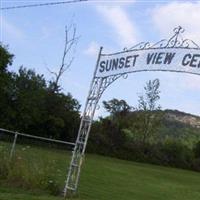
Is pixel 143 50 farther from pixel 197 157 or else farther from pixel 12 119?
pixel 197 157

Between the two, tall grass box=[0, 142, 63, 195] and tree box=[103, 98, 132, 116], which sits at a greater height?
tree box=[103, 98, 132, 116]

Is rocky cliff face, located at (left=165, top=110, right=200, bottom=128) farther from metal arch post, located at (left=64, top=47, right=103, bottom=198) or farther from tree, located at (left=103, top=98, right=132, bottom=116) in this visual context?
metal arch post, located at (left=64, top=47, right=103, bottom=198)

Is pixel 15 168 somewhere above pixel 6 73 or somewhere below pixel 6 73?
below

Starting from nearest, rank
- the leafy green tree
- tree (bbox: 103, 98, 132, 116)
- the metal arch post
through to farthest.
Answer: the metal arch post < the leafy green tree < tree (bbox: 103, 98, 132, 116)

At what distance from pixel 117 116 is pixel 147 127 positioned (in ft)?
15.1

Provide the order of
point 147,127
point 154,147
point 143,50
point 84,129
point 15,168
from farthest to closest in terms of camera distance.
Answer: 1. point 147,127
2. point 154,147
3. point 15,168
4. point 84,129
5. point 143,50

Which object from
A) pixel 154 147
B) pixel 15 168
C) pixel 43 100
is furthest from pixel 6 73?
pixel 15 168

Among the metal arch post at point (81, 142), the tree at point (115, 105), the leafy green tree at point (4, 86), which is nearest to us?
the metal arch post at point (81, 142)

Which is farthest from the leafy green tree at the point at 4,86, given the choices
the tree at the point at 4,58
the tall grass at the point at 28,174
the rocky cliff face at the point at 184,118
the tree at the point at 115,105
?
the tall grass at the point at 28,174

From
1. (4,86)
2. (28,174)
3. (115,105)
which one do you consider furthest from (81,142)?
(115,105)

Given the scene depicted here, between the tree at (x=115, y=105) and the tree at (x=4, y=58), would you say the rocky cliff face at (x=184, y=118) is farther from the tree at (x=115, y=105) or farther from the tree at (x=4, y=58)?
the tree at (x=4, y=58)

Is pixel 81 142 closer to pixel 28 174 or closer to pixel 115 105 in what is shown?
pixel 28 174

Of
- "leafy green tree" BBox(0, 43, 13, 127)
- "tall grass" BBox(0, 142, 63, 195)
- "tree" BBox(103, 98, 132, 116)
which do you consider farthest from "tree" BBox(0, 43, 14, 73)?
"tall grass" BBox(0, 142, 63, 195)

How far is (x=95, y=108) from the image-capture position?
1716 centimetres
